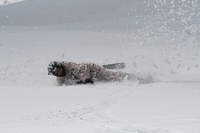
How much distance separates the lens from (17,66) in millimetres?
7605

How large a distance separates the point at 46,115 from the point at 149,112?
101 cm

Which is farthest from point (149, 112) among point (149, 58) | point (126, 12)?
point (126, 12)

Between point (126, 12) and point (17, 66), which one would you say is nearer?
point (17, 66)

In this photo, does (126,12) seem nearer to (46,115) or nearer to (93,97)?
(93,97)

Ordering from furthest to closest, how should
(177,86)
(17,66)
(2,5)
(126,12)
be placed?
(2,5), (126,12), (17,66), (177,86)

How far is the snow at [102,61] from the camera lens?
3.12 meters

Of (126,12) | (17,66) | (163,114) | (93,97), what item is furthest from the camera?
(126,12)

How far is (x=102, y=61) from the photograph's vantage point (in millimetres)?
7918

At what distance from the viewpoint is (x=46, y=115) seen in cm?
339

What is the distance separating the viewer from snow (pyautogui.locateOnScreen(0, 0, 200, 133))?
123 inches

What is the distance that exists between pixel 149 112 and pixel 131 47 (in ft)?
17.9

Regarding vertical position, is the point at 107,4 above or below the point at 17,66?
above

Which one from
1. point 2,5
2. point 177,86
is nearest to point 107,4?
point 2,5

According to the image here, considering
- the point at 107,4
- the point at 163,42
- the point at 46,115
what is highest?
the point at 107,4
